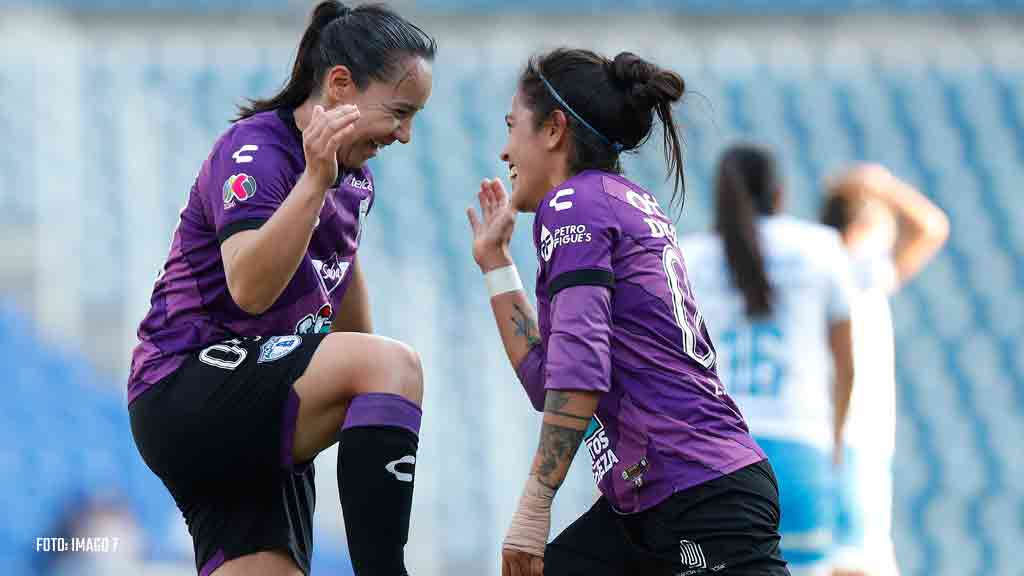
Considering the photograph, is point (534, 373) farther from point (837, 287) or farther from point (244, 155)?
point (837, 287)

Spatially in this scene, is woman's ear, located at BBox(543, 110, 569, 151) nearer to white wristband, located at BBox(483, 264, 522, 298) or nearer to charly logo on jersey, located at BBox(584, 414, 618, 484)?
white wristband, located at BBox(483, 264, 522, 298)

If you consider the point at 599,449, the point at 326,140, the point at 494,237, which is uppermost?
the point at 326,140

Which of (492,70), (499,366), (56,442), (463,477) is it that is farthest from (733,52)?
(56,442)

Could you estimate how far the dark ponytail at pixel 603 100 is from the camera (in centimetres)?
297

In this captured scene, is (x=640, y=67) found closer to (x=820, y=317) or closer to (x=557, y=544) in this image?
(x=557, y=544)

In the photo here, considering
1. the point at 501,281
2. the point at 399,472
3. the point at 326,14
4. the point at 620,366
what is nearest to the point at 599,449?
the point at 620,366

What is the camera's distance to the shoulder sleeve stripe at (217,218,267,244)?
2750 mm

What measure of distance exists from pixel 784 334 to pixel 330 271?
163cm

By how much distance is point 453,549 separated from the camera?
690 centimetres

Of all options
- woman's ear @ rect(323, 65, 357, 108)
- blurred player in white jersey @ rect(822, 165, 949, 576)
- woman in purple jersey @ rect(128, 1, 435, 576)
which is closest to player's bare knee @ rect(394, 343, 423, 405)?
woman in purple jersey @ rect(128, 1, 435, 576)

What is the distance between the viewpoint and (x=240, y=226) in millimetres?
2760

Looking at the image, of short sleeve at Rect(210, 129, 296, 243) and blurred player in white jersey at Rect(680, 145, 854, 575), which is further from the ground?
short sleeve at Rect(210, 129, 296, 243)

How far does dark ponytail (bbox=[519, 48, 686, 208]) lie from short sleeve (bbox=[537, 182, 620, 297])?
20cm

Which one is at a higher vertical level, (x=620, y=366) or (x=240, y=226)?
(x=240, y=226)
